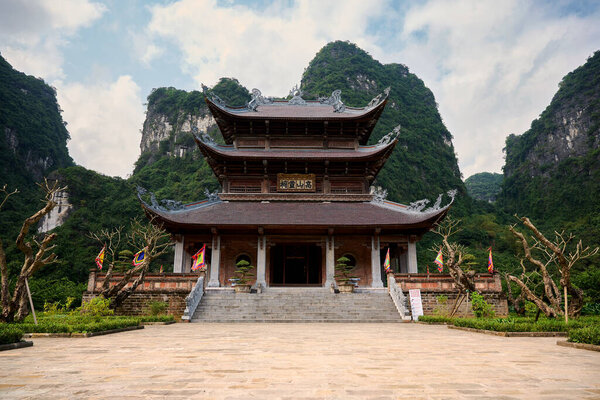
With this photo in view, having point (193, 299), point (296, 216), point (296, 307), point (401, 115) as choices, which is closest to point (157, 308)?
point (193, 299)

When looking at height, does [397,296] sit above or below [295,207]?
below

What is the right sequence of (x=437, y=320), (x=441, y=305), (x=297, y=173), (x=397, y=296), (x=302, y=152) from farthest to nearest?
(x=302, y=152) < (x=297, y=173) < (x=441, y=305) < (x=397, y=296) < (x=437, y=320)

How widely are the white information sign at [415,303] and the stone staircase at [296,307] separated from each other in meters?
0.71

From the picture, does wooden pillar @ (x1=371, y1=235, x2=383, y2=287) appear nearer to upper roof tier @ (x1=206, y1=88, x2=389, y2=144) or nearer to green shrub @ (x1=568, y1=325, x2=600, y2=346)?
upper roof tier @ (x1=206, y1=88, x2=389, y2=144)

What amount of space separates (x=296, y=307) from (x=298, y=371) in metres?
11.2

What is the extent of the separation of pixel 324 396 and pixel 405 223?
53.4ft

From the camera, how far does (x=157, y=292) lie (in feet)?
55.0

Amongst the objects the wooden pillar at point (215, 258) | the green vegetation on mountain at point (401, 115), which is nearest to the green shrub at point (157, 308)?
the wooden pillar at point (215, 258)

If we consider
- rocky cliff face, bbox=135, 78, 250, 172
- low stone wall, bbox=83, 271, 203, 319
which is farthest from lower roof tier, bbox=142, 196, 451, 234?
rocky cliff face, bbox=135, 78, 250, 172

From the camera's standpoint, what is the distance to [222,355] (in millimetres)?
6102

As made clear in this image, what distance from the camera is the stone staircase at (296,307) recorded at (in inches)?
584

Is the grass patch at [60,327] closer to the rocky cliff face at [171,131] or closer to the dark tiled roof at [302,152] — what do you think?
the dark tiled roof at [302,152]

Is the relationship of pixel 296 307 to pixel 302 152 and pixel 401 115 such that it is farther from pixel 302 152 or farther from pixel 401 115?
→ pixel 401 115

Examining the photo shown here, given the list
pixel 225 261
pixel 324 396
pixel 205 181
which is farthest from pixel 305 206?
pixel 205 181
